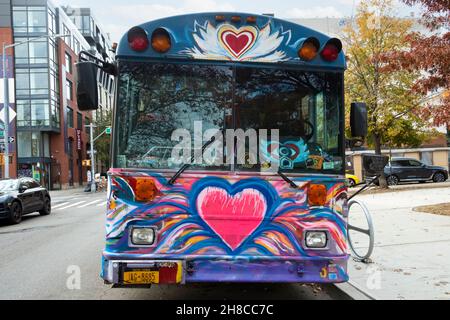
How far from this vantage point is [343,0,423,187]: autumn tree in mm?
20984

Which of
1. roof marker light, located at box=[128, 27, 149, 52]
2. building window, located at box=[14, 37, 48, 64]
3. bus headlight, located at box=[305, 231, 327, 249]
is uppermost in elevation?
building window, located at box=[14, 37, 48, 64]

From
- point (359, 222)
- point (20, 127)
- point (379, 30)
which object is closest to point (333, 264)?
point (359, 222)

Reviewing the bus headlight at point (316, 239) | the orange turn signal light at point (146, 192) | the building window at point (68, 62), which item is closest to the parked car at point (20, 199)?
the orange turn signal light at point (146, 192)

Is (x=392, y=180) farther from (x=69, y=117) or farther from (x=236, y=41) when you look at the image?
(x=69, y=117)

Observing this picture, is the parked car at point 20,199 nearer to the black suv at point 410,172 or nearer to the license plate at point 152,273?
the license plate at point 152,273

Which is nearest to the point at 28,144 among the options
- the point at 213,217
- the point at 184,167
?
the point at 184,167

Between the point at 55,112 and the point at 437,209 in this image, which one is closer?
the point at 437,209

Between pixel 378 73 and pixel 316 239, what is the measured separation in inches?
734

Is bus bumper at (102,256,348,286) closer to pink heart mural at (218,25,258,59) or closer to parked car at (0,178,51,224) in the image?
pink heart mural at (218,25,258,59)

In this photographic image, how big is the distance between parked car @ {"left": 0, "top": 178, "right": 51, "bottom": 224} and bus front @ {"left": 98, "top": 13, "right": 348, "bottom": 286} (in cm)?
1101

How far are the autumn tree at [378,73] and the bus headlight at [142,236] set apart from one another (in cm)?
1829

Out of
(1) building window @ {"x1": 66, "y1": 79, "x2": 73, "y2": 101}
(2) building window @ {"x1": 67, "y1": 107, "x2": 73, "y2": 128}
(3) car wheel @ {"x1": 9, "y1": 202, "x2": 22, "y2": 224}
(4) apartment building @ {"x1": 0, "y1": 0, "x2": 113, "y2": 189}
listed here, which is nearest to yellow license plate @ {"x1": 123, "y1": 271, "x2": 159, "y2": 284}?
(3) car wheel @ {"x1": 9, "y1": 202, "x2": 22, "y2": 224}

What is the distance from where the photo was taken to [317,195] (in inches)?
173
